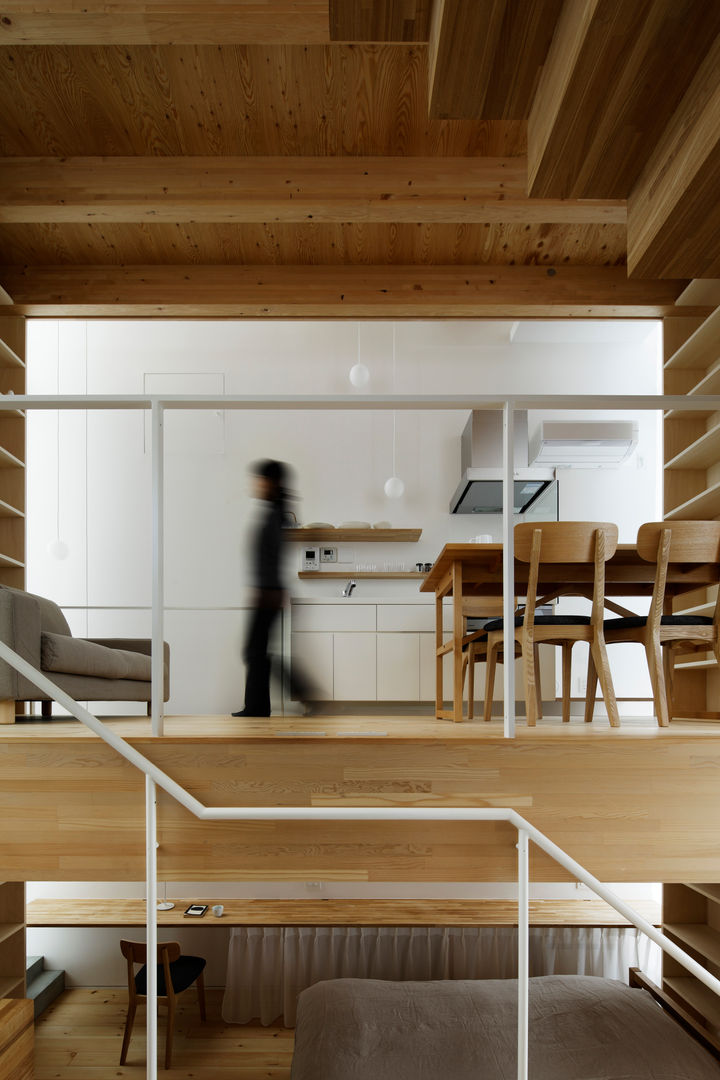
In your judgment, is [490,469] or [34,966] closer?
[490,469]

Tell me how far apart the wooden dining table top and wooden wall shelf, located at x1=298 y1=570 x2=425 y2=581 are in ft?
7.10

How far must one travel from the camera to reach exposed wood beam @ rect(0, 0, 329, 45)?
309cm

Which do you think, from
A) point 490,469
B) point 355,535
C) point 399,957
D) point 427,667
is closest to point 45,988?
point 399,957

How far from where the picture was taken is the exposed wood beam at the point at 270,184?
13.7 feet

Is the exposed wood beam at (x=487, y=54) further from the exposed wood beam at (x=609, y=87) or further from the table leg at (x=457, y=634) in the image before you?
the table leg at (x=457, y=634)

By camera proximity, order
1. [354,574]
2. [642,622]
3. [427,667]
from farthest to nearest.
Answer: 1. [354,574]
2. [427,667]
3. [642,622]

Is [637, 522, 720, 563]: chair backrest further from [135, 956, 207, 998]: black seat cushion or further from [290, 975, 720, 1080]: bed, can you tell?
[135, 956, 207, 998]: black seat cushion

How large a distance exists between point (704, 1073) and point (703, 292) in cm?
387

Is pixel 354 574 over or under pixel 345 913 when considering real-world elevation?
over

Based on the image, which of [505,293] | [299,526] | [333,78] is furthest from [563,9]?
[299,526]

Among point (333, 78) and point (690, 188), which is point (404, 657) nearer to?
point (333, 78)

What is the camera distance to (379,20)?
205 cm

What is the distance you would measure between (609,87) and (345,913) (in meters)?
6.23

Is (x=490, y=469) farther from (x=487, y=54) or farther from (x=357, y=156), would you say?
(x=487, y=54)
